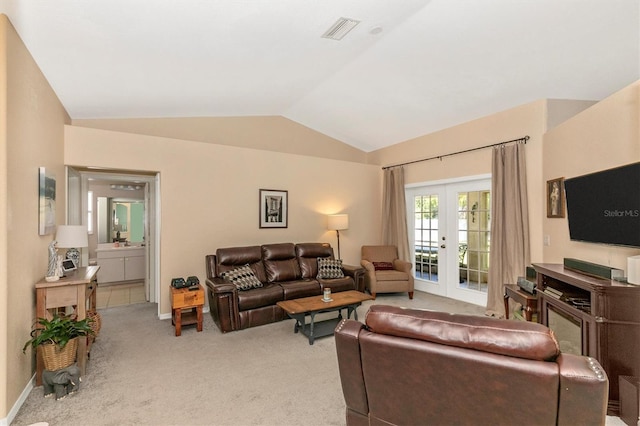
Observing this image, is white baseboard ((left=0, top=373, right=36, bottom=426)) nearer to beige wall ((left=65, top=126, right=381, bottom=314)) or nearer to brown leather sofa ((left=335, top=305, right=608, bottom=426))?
beige wall ((left=65, top=126, right=381, bottom=314))

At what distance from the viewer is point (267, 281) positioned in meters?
4.66

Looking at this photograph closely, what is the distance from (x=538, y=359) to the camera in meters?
1.22

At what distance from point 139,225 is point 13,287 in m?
5.40

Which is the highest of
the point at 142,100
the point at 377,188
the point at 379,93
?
the point at 379,93


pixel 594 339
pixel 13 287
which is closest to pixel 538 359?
pixel 594 339

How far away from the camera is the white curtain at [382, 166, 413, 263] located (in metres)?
5.93

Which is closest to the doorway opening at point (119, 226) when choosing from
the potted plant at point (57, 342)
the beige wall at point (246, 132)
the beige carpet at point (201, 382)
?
the beige wall at point (246, 132)

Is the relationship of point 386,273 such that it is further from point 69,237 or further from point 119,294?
point 119,294

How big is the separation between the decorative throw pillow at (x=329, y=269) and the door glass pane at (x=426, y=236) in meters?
1.78

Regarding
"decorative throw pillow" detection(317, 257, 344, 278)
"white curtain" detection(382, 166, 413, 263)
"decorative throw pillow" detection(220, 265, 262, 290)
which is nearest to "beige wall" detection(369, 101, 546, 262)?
"white curtain" detection(382, 166, 413, 263)

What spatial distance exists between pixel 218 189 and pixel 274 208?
3.19 ft

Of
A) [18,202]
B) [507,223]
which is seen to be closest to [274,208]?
[18,202]

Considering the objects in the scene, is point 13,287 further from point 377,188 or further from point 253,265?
point 377,188

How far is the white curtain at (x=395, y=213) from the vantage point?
5926 mm
